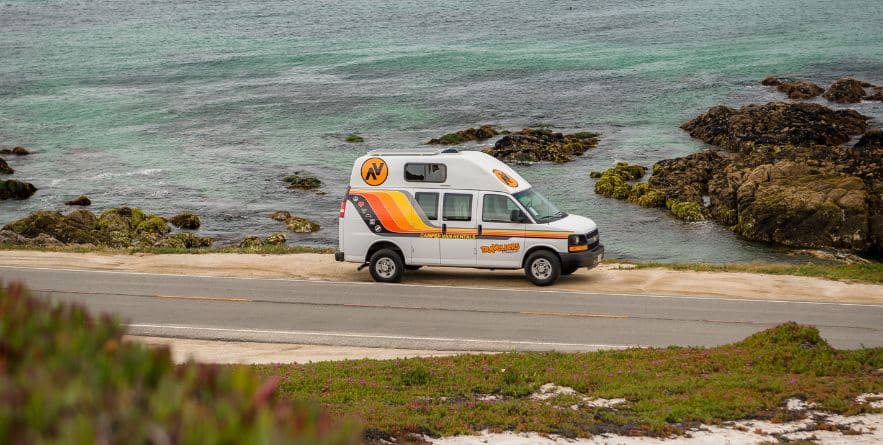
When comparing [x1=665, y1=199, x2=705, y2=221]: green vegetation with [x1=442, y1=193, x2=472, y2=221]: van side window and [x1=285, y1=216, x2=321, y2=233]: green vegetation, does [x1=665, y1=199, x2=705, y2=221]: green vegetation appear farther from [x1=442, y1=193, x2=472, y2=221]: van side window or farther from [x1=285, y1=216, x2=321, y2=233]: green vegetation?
[x1=442, y1=193, x2=472, y2=221]: van side window

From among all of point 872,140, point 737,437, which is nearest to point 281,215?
point 872,140

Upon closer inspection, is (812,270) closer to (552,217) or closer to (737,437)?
(552,217)

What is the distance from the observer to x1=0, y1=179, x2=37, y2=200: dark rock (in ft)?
157

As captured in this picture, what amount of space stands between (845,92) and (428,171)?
52609 millimetres

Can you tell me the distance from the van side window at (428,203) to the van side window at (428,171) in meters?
0.38

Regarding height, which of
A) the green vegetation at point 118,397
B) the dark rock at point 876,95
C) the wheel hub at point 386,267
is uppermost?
the dark rock at point 876,95

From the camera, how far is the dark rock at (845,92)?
67062 millimetres

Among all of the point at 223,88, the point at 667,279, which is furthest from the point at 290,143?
the point at 667,279

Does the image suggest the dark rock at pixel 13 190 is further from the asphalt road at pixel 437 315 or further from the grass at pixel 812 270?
the grass at pixel 812 270

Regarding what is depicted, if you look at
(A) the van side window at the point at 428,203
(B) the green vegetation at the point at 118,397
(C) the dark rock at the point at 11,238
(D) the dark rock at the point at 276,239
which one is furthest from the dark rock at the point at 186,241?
(B) the green vegetation at the point at 118,397

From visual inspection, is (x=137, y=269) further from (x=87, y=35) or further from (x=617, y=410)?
(x=87, y=35)

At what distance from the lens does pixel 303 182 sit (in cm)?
4891

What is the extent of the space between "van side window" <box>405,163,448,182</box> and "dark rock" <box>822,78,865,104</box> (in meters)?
51.5

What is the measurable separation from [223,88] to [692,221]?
5169cm
